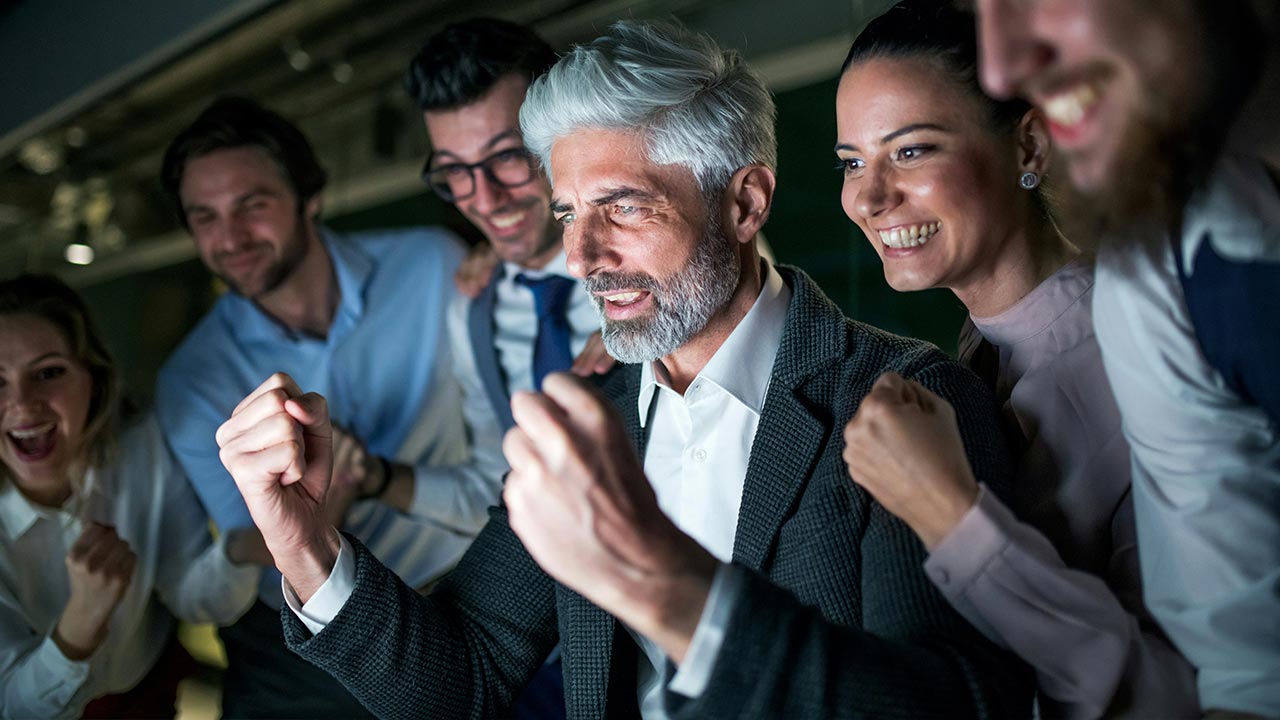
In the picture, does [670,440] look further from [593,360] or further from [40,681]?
[40,681]

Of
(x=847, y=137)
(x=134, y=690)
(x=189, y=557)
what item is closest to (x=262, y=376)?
(x=189, y=557)

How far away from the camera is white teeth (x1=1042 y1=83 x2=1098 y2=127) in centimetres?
76

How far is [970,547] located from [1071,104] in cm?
39

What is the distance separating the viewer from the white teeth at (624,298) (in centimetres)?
132

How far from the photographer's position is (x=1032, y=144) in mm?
1243

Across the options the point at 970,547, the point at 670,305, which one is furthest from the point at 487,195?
the point at 970,547

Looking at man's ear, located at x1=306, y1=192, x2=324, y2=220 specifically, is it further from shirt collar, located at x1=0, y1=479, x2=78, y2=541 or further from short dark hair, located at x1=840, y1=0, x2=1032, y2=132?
short dark hair, located at x1=840, y1=0, x2=1032, y2=132

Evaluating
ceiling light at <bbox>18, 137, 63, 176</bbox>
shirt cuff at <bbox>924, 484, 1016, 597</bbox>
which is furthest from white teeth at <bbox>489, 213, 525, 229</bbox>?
ceiling light at <bbox>18, 137, 63, 176</bbox>

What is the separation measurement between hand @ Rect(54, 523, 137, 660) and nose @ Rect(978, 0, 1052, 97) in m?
1.73

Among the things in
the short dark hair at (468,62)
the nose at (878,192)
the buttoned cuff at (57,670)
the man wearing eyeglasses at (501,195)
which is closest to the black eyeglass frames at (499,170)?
the man wearing eyeglasses at (501,195)

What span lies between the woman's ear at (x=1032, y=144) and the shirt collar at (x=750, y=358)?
0.36m

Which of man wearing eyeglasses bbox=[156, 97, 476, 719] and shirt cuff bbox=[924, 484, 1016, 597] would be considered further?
man wearing eyeglasses bbox=[156, 97, 476, 719]

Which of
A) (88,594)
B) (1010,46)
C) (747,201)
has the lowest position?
(88,594)

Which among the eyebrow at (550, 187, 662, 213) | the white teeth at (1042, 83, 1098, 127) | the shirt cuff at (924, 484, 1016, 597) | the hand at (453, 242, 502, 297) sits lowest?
the hand at (453, 242, 502, 297)
